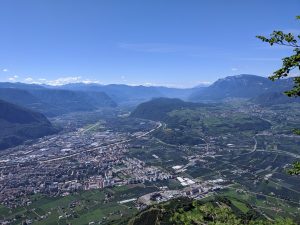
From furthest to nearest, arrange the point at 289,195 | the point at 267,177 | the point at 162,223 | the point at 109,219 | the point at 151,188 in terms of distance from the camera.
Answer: the point at 267,177 → the point at 151,188 → the point at 289,195 → the point at 109,219 → the point at 162,223

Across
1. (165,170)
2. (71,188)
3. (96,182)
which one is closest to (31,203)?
(71,188)

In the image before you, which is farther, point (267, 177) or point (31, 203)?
point (267, 177)

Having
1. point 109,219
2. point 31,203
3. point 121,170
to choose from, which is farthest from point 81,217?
point 121,170

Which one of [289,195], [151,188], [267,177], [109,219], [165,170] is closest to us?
[109,219]

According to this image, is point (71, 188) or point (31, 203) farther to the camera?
point (71, 188)

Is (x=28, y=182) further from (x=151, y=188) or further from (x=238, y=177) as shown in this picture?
(x=238, y=177)

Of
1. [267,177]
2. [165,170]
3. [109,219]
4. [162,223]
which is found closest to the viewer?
[162,223]

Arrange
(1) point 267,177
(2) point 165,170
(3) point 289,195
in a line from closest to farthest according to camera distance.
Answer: (3) point 289,195 < (1) point 267,177 < (2) point 165,170

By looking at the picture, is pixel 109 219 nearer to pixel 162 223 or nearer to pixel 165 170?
pixel 162 223

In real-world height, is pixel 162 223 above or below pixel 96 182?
above
